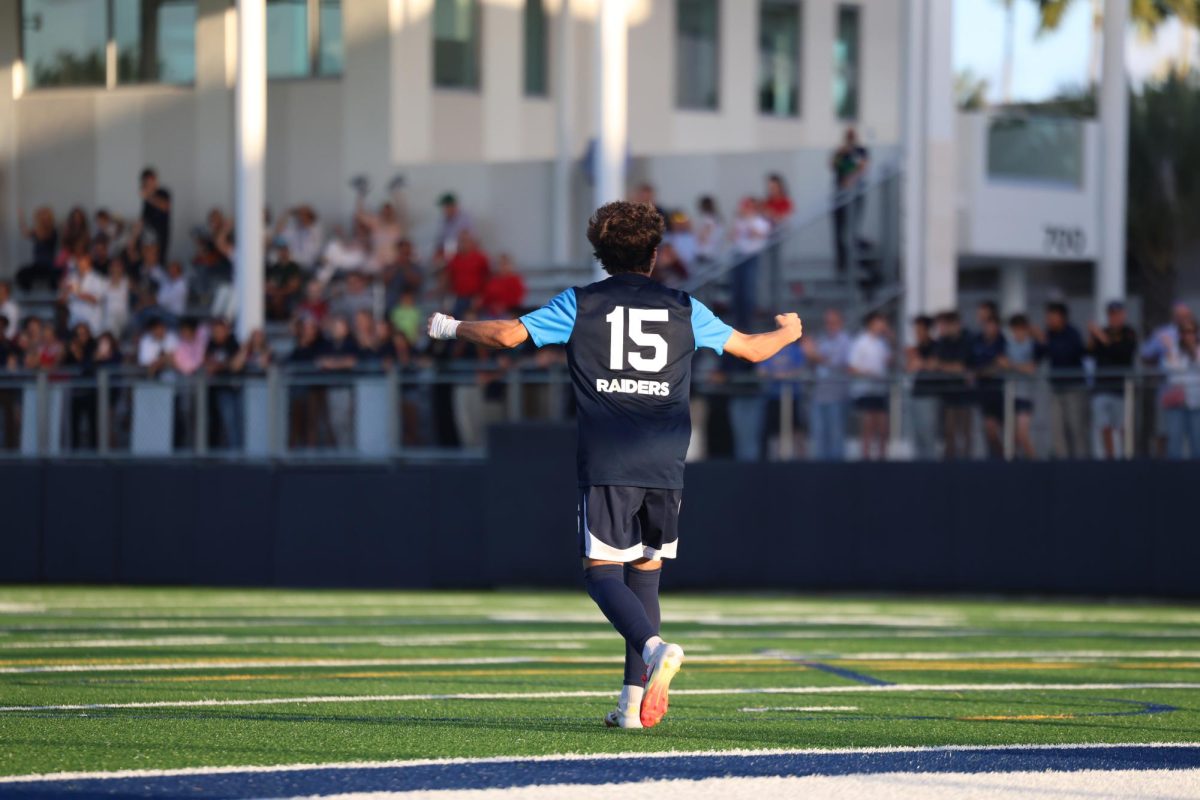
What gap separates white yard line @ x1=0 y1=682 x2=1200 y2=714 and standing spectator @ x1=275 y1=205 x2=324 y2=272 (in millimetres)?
16072

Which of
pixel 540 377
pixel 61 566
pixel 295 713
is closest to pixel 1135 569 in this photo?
pixel 540 377

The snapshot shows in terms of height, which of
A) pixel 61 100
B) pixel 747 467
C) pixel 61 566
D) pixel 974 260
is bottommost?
pixel 61 566

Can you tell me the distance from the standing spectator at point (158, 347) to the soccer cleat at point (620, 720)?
1388 centimetres

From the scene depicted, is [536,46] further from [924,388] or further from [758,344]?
[758,344]

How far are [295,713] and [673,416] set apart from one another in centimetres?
194

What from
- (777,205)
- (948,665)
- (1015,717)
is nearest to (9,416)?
(777,205)

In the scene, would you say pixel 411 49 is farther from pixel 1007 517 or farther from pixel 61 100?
pixel 1007 517

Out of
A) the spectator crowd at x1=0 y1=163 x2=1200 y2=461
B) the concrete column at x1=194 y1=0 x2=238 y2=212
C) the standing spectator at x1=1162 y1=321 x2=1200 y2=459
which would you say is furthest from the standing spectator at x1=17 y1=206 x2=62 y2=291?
the standing spectator at x1=1162 y1=321 x2=1200 y2=459

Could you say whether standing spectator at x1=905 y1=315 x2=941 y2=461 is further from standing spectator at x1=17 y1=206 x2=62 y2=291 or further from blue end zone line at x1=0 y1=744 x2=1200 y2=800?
standing spectator at x1=17 y1=206 x2=62 y2=291

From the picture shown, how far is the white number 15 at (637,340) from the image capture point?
7.25 metres

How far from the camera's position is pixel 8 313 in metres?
22.4

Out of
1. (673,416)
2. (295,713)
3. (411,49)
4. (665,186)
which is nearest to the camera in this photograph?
(673,416)

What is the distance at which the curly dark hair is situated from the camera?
7297mm

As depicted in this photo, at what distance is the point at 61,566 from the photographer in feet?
69.7
